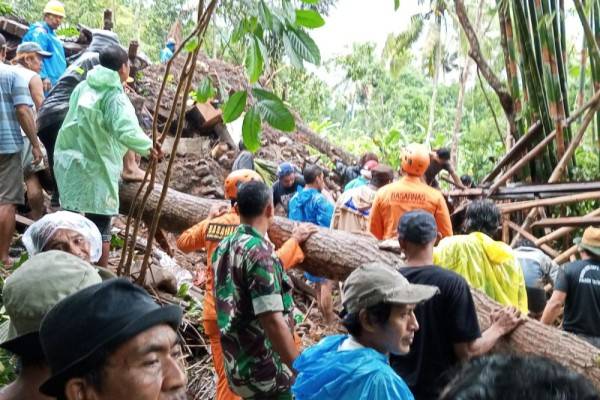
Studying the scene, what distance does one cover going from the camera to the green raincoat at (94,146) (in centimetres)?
506

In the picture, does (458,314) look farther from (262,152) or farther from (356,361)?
(262,152)

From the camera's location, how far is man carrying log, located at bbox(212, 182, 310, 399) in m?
3.53

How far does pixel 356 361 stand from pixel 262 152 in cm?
989

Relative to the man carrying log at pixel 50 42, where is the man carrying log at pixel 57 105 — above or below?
below

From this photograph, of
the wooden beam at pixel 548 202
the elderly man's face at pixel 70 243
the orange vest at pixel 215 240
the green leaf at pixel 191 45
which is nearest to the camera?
the green leaf at pixel 191 45

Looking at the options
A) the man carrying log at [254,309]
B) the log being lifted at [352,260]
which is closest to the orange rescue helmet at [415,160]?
the log being lifted at [352,260]

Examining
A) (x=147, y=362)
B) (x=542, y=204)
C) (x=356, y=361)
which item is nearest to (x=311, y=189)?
(x=542, y=204)

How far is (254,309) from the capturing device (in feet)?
11.6

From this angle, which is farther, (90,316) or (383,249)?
(383,249)

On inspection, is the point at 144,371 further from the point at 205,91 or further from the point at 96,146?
the point at 96,146

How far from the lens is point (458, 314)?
356 centimetres

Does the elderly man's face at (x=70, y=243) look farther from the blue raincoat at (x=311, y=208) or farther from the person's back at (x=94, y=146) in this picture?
the blue raincoat at (x=311, y=208)

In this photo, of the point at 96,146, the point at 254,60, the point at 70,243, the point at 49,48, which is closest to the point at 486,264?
the point at 254,60

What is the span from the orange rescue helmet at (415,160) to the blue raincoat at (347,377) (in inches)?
125
